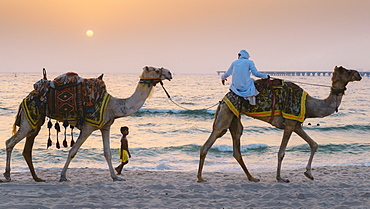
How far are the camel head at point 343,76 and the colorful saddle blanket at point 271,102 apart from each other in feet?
2.38

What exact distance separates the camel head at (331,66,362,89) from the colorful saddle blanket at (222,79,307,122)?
2.38 feet

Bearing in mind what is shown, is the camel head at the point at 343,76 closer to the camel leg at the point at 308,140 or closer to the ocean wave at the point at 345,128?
the camel leg at the point at 308,140

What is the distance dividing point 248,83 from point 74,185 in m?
3.64

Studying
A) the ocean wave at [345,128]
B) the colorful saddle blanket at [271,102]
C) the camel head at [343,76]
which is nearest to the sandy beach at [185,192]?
the colorful saddle blanket at [271,102]

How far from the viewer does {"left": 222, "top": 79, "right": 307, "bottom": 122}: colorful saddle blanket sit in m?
8.28

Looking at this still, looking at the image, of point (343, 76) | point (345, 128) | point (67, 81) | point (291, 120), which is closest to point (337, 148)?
point (345, 128)

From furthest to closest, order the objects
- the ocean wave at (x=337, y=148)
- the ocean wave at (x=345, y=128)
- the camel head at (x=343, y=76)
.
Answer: the ocean wave at (x=345, y=128) < the ocean wave at (x=337, y=148) < the camel head at (x=343, y=76)

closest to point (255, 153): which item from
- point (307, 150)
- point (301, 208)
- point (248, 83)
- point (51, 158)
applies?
point (307, 150)

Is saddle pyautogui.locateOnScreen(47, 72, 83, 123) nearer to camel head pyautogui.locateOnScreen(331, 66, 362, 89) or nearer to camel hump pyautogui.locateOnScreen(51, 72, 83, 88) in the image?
camel hump pyautogui.locateOnScreen(51, 72, 83, 88)

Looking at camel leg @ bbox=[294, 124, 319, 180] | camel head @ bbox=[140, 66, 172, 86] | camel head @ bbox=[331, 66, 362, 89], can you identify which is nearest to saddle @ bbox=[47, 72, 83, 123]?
camel head @ bbox=[140, 66, 172, 86]

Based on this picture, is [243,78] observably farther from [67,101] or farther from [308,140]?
[67,101]

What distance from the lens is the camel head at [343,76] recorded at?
8.44 m

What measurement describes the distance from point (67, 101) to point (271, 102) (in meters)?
3.74

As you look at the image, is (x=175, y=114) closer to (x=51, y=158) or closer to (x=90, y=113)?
(x=51, y=158)
